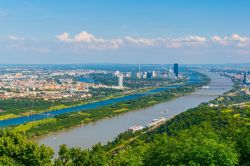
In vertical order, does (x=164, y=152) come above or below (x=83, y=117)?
above

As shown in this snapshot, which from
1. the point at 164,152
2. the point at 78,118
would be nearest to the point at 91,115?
the point at 78,118

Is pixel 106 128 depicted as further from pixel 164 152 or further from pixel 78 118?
pixel 164 152

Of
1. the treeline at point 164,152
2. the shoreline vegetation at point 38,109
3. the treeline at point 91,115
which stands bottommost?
the shoreline vegetation at point 38,109

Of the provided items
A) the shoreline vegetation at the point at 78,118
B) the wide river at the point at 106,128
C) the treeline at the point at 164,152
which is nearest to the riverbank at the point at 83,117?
the shoreline vegetation at the point at 78,118

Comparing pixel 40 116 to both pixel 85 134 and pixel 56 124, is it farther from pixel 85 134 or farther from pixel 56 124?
pixel 85 134

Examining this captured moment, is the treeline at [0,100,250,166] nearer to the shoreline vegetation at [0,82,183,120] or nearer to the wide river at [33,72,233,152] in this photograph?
the wide river at [33,72,233,152]

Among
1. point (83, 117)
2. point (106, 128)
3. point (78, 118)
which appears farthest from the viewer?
point (83, 117)

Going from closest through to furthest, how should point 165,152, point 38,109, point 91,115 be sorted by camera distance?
point 165,152, point 91,115, point 38,109

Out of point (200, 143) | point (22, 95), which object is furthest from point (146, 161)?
point (22, 95)

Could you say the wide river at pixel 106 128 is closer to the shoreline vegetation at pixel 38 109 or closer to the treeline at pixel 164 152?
the shoreline vegetation at pixel 38 109

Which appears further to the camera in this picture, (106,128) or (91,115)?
(91,115)

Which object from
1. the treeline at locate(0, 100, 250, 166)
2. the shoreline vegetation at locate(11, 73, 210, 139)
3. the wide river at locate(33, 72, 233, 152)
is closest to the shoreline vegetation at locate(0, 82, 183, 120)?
the shoreline vegetation at locate(11, 73, 210, 139)
